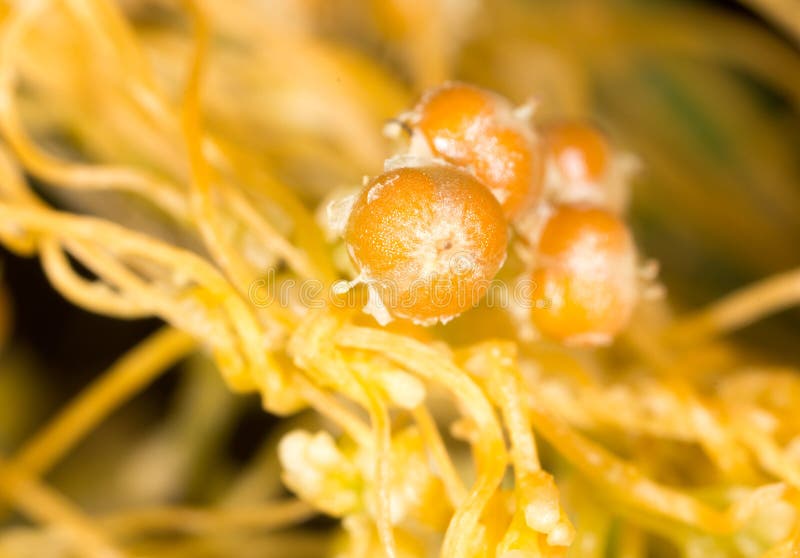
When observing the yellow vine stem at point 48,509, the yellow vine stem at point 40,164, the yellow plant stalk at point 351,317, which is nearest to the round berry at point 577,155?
the yellow plant stalk at point 351,317

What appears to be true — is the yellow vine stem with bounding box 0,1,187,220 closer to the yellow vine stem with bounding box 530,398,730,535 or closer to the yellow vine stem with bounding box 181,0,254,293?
the yellow vine stem with bounding box 181,0,254,293

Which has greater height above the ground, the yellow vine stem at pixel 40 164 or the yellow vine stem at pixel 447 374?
the yellow vine stem at pixel 40 164

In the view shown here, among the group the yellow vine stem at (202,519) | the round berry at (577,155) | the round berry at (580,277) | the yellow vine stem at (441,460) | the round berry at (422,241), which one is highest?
the round berry at (577,155)

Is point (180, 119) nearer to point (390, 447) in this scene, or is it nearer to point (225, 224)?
point (225, 224)

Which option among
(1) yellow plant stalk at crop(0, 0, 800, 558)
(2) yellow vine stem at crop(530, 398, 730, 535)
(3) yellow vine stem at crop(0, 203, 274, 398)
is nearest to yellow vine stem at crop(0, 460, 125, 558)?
(1) yellow plant stalk at crop(0, 0, 800, 558)

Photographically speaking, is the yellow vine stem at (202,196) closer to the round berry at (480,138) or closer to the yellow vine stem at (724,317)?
the round berry at (480,138)

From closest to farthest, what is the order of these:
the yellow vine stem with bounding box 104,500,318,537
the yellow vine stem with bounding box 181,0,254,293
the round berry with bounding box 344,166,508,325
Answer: the round berry with bounding box 344,166,508,325 → the yellow vine stem with bounding box 181,0,254,293 → the yellow vine stem with bounding box 104,500,318,537
